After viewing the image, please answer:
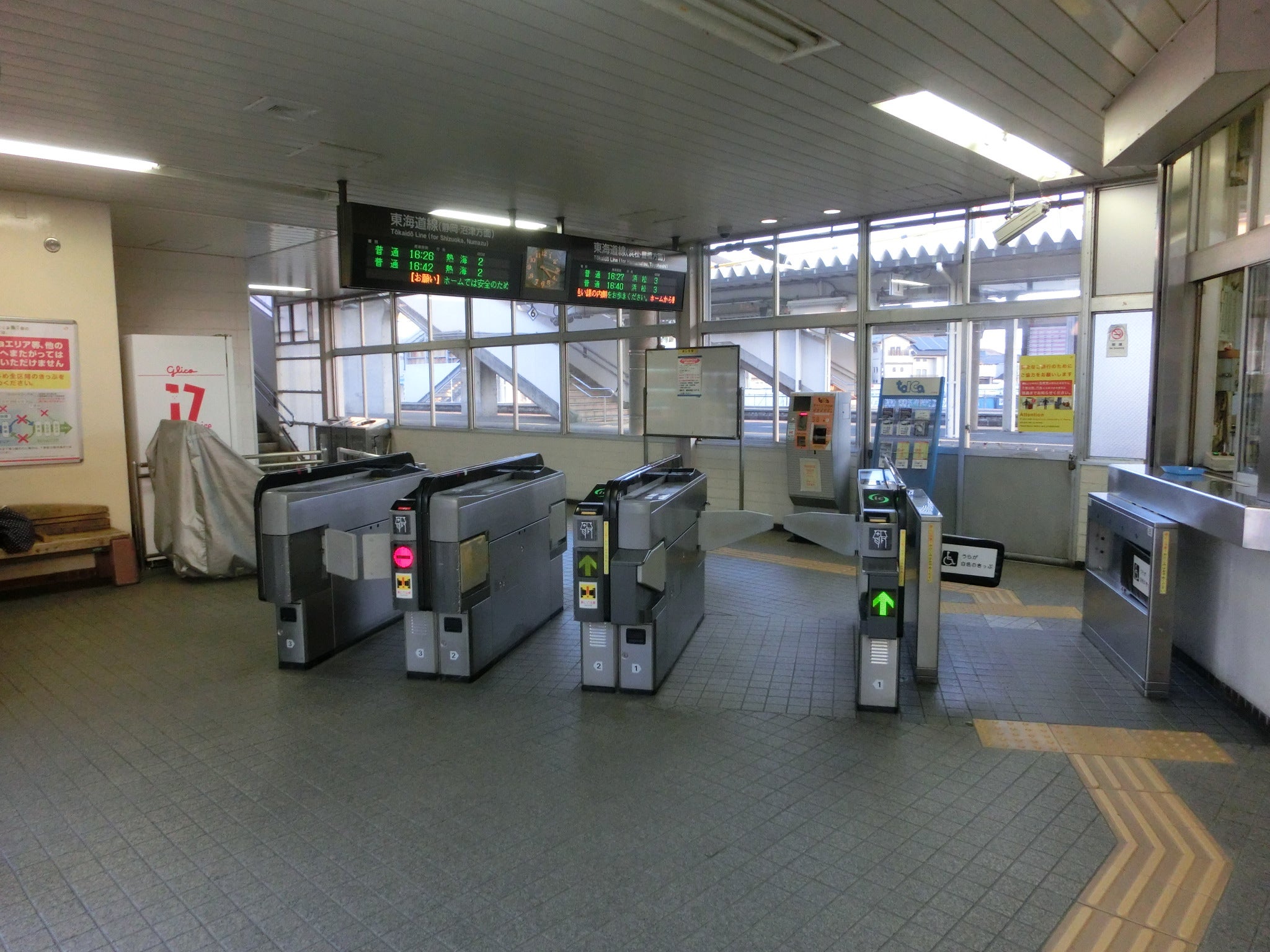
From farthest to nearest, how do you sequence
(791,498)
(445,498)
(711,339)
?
(711,339)
(791,498)
(445,498)

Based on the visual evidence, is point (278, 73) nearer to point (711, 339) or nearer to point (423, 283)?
point (423, 283)

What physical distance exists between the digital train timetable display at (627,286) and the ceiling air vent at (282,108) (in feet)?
8.03

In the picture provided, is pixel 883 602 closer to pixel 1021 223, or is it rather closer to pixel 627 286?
pixel 1021 223

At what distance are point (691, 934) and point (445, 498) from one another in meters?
2.57

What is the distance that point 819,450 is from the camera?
776 cm

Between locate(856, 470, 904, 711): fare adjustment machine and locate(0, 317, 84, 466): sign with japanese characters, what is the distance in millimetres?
6388

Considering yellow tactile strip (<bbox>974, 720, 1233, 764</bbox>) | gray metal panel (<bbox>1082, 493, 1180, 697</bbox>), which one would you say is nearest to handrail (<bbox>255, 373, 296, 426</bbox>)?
gray metal panel (<bbox>1082, 493, 1180, 697</bbox>)

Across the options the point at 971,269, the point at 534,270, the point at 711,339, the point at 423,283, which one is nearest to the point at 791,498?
the point at 711,339

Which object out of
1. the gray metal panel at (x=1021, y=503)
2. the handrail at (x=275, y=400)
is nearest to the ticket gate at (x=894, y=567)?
the gray metal panel at (x=1021, y=503)

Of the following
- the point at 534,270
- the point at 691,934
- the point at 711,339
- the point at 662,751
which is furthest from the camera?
the point at 711,339

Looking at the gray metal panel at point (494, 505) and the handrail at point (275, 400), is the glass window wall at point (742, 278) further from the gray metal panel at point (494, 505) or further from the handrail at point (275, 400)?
the handrail at point (275, 400)

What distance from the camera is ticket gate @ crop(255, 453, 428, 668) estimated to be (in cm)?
452

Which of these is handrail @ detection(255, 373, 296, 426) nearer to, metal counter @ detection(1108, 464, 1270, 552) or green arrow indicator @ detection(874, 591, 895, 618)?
green arrow indicator @ detection(874, 591, 895, 618)

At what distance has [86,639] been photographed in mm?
5230
